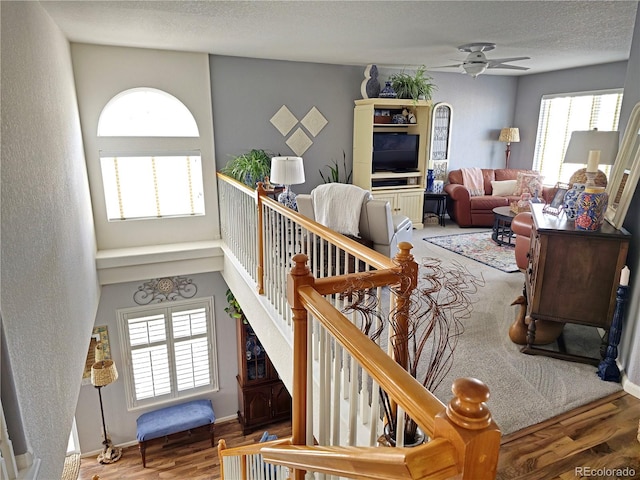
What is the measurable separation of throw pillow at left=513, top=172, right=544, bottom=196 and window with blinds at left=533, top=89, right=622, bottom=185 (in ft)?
1.45

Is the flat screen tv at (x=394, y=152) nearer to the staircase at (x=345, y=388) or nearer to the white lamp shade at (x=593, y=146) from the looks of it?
the white lamp shade at (x=593, y=146)

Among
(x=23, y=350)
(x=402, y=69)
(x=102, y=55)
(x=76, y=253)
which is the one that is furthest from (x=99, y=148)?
(x=402, y=69)

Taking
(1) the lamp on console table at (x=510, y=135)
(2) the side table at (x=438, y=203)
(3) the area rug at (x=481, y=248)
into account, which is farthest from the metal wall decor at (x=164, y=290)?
(1) the lamp on console table at (x=510, y=135)

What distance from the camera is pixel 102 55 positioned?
4824 millimetres

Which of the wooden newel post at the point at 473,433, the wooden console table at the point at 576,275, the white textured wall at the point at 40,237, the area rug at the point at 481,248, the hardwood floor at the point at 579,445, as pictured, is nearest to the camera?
the wooden newel post at the point at 473,433

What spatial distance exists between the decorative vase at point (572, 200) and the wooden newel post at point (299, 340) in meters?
2.08

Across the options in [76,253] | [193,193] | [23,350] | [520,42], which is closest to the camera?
[23,350]

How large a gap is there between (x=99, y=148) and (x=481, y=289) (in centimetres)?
473

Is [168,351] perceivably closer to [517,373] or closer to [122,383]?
[122,383]

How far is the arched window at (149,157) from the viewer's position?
528cm

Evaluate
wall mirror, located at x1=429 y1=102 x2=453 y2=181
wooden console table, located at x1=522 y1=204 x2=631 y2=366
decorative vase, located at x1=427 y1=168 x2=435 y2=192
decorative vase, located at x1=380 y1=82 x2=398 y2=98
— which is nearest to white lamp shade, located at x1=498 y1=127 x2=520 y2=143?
wall mirror, located at x1=429 y1=102 x2=453 y2=181

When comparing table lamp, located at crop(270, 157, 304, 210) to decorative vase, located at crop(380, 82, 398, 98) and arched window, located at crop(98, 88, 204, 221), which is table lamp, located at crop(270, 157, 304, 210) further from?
decorative vase, located at crop(380, 82, 398, 98)

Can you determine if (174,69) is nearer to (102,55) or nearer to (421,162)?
(102,55)

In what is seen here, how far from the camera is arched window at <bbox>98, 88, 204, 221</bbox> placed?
5281 mm
